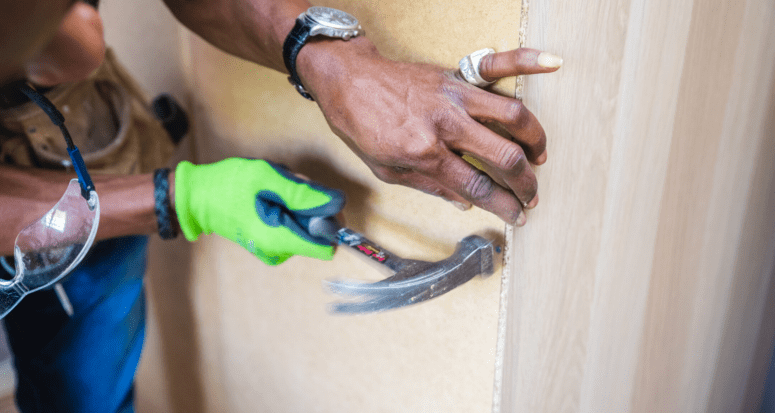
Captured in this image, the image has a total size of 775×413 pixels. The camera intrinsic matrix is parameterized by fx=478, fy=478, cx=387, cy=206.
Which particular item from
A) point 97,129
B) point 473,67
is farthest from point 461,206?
point 97,129

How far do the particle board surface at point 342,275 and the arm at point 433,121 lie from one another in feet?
0.24

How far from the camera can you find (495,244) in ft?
2.19

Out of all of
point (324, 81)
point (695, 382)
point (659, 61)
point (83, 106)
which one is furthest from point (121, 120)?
point (695, 382)

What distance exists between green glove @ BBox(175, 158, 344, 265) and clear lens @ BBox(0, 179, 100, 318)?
0.17 meters

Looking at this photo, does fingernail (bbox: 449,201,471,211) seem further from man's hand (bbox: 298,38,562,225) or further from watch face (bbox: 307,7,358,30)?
watch face (bbox: 307,7,358,30)

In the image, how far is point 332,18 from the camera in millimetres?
642

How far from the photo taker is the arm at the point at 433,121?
20.9 inches

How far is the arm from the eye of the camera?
53 centimetres

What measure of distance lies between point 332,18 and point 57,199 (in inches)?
22.9

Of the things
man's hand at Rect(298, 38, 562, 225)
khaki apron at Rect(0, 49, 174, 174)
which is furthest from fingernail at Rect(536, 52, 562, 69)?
khaki apron at Rect(0, 49, 174, 174)

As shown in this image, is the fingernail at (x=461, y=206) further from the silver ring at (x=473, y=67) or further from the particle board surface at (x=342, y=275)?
the silver ring at (x=473, y=67)

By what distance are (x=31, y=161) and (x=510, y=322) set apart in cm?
95

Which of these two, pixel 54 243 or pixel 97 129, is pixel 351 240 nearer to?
pixel 54 243

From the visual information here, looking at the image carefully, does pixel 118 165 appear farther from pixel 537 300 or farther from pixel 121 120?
pixel 537 300
